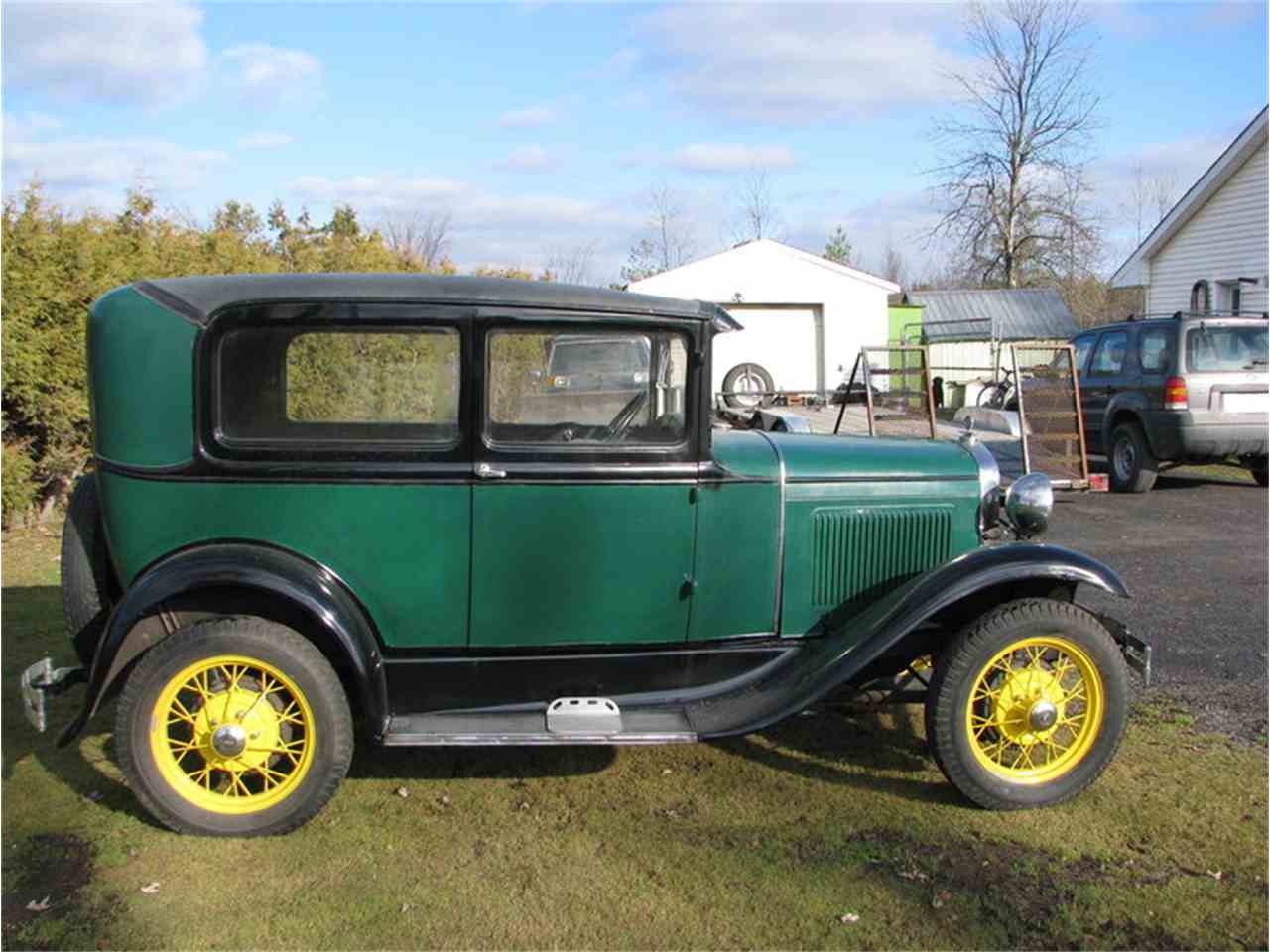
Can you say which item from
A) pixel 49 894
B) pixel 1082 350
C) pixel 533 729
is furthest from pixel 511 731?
pixel 1082 350

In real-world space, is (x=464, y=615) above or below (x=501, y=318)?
below

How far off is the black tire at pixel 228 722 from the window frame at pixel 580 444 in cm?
94

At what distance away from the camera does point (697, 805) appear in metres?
3.77

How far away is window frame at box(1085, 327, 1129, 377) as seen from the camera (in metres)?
11.2

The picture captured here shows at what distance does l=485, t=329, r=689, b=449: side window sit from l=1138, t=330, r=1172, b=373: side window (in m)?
8.45

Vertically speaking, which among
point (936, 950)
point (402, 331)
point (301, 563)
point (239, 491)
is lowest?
point (936, 950)

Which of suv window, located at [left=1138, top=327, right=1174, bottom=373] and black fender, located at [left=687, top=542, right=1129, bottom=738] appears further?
suv window, located at [left=1138, top=327, right=1174, bottom=373]

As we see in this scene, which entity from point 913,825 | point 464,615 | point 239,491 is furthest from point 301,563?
point 913,825

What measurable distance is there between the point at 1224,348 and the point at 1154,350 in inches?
25.0

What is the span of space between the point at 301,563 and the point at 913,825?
7.55ft

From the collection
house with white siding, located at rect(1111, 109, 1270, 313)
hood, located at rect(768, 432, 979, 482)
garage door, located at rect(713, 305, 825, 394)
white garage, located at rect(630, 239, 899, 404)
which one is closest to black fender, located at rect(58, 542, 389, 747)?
hood, located at rect(768, 432, 979, 482)

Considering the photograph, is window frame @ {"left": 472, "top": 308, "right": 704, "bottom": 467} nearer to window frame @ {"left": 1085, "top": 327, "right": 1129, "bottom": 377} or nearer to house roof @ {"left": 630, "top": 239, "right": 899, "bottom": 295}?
window frame @ {"left": 1085, "top": 327, "right": 1129, "bottom": 377}

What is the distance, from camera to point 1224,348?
10352mm

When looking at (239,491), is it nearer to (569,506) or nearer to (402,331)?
(402,331)
